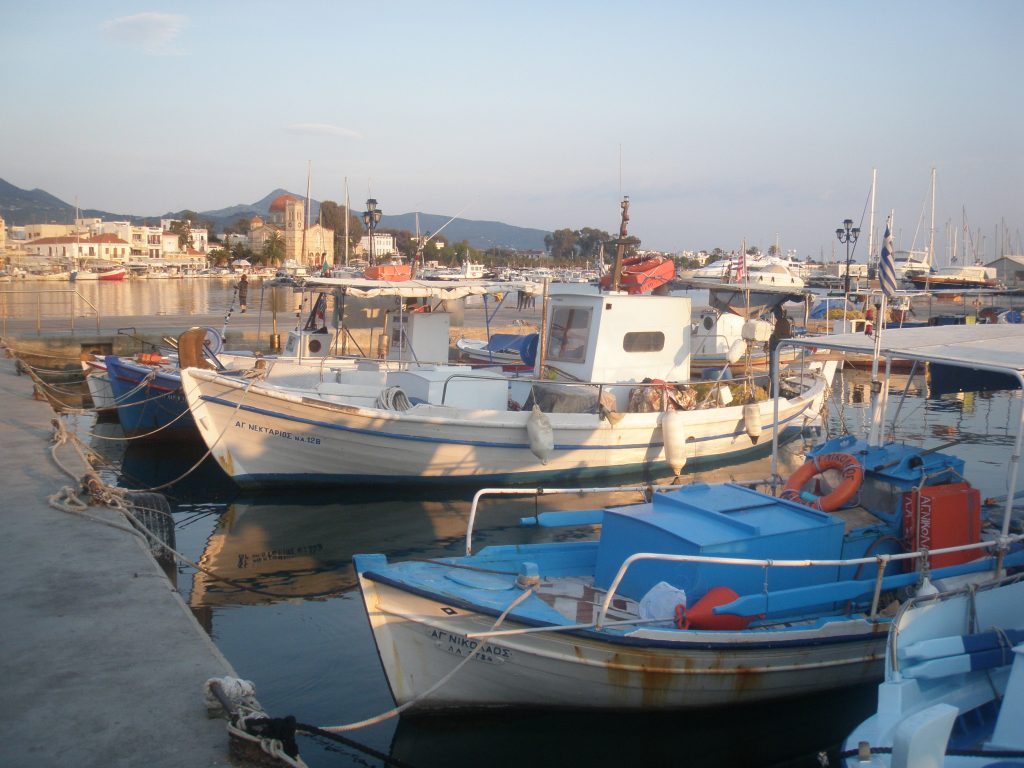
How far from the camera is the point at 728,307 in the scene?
2227 centimetres

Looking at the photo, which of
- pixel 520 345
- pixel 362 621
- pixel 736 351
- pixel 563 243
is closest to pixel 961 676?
pixel 362 621

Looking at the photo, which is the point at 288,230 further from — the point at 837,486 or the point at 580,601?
the point at 580,601

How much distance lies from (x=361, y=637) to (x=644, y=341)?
792 cm

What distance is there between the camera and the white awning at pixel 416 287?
1440 centimetres

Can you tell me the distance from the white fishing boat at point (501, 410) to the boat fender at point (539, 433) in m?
0.02

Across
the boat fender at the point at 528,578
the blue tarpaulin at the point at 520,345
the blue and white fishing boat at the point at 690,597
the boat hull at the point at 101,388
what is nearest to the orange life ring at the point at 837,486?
the blue and white fishing boat at the point at 690,597

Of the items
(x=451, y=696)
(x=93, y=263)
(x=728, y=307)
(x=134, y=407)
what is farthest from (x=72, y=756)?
(x=93, y=263)

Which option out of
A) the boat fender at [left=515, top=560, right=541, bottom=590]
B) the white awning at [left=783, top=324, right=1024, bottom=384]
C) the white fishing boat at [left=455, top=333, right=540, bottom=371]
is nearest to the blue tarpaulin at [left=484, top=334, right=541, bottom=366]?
the white fishing boat at [left=455, top=333, right=540, bottom=371]

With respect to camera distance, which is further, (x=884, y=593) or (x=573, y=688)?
(x=884, y=593)

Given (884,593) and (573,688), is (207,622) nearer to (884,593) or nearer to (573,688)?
(573,688)

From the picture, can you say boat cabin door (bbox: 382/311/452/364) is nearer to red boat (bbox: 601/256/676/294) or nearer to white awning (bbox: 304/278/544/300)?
white awning (bbox: 304/278/544/300)

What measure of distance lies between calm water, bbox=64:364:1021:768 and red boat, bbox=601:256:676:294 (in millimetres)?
3670

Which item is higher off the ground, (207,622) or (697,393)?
(697,393)

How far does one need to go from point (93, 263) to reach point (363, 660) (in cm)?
12227
